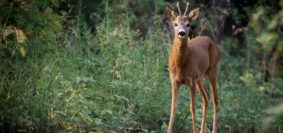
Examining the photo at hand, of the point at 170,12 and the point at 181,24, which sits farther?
the point at 170,12

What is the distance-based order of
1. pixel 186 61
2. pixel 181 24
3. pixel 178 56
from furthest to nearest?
pixel 186 61 < pixel 178 56 < pixel 181 24

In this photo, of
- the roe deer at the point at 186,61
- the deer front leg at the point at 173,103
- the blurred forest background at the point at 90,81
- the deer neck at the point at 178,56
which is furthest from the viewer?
the deer neck at the point at 178,56

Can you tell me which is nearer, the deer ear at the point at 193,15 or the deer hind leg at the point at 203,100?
the deer ear at the point at 193,15

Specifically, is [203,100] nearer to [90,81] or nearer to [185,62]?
[185,62]

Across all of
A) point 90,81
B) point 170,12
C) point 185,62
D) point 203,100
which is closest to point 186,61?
point 185,62

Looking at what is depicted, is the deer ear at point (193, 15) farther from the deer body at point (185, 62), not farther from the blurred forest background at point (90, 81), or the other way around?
the blurred forest background at point (90, 81)

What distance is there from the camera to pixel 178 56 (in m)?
8.21

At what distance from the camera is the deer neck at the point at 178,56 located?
321 inches

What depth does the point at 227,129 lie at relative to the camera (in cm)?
939

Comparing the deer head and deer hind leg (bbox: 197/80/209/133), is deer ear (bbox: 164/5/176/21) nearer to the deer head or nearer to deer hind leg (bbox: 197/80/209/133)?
the deer head

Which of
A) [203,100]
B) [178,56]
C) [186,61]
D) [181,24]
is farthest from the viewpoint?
[203,100]

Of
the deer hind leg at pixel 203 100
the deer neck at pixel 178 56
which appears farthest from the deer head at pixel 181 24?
the deer hind leg at pixel 203 100

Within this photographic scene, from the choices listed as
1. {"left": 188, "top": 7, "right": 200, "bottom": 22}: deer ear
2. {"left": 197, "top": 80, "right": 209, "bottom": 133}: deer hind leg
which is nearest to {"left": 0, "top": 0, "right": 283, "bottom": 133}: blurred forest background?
{"left": 197, "top": 80, "right": 209, "bottom": 133}: deer hind leg

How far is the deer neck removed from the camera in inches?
321
